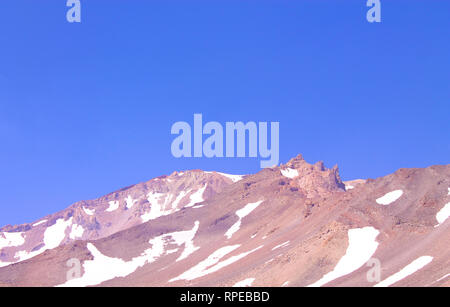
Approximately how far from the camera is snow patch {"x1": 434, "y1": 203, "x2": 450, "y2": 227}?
14894cm

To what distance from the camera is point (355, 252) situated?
142 m

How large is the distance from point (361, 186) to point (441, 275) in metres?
84.9

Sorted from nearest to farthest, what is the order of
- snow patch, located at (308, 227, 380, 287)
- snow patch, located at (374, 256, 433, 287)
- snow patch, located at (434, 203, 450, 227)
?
snow patch, located at (374, 256, 433, 287) < snow patch, located at (308, 227, 380, 287) < snow patch, located at (434, 203, 450, 227)

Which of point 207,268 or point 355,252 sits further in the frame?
point 207,268

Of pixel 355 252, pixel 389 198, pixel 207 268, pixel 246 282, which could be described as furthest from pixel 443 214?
pixel 207 268

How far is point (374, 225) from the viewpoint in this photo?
155125mm

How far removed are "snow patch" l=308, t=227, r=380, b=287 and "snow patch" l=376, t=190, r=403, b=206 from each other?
1673 cm

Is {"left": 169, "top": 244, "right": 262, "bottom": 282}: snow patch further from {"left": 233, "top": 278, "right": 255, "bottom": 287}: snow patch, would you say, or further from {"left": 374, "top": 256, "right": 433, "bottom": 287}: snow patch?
{"left": 374, "top": 256, "right": 433, "bottom": 287}: snow patch

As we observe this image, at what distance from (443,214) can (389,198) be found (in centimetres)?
1995

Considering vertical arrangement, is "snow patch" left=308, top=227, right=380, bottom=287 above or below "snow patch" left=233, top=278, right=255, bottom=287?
above

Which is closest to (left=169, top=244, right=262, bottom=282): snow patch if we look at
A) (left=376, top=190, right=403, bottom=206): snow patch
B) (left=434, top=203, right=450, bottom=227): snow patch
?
(left=376, top=190, right=403, bottom=206): snow patch

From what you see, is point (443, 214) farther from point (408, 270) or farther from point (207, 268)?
point (207, 268)

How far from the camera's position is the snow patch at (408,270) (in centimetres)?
11662
